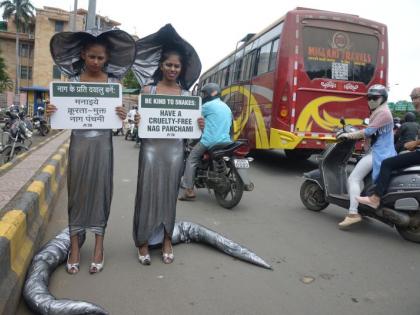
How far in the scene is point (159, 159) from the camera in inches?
137

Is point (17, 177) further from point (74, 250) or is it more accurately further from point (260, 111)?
point (260, 111)

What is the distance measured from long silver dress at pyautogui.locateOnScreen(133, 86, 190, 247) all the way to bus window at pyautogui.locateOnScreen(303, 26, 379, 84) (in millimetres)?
5446

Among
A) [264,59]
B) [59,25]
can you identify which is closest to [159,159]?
[264,59]

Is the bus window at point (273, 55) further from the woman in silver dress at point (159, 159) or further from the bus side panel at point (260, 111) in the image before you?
the woman in silver dress at point (159, 159)

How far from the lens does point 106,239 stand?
13.6 ft

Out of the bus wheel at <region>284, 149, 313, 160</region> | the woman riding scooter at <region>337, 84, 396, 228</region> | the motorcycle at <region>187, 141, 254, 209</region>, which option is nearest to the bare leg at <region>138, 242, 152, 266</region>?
the motorcycle at <region>187, 141, 254, 209</region>

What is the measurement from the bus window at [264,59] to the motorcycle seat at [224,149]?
3.96m

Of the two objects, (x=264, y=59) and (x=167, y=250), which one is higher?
(x=264, y=59)

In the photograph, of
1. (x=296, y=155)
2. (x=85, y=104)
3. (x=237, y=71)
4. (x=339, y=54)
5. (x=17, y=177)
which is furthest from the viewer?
(x=237, y=71)

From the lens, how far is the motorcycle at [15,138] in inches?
356

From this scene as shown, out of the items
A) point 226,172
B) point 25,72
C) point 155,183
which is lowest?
point 226,172

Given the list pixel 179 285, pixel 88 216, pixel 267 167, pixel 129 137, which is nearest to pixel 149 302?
pixel 179 285

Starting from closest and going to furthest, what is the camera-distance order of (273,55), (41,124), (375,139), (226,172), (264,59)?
(375,139) < (226,172) < (273,55) < (264,59) < (41,124)

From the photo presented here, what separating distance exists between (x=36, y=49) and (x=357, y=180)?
46.6 meters
